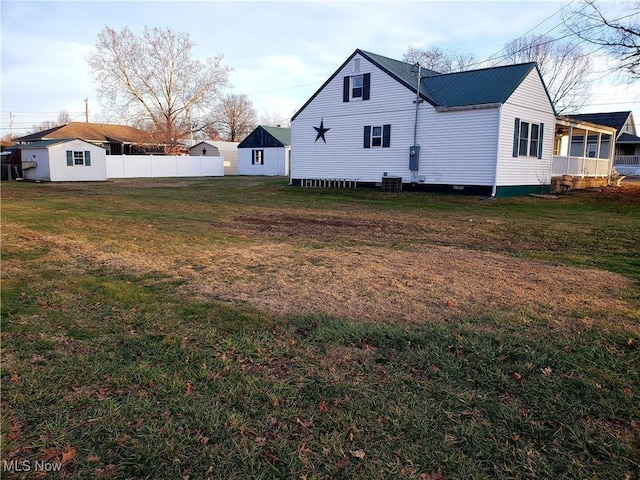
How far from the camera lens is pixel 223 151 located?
49750 millimetres

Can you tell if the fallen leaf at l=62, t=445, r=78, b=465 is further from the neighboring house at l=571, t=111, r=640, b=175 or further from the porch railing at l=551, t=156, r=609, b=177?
the neighboring house at l=571, t=111, r=640, b=175

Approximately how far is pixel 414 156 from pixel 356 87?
501 cm

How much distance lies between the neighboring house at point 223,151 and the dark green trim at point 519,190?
33.8 metres

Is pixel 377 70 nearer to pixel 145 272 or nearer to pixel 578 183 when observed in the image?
pixel 578 183

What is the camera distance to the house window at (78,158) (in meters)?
30.7

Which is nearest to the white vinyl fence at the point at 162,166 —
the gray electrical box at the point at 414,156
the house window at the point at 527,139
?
the gray electrical box at the point at 414,156

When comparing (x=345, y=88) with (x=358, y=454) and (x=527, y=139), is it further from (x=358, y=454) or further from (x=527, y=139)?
(x=358, y=454)

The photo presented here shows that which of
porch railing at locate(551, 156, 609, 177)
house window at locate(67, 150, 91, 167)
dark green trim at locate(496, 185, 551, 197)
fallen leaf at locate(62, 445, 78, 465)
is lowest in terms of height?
fallen leaf at locate(62, 445, 78, 465)

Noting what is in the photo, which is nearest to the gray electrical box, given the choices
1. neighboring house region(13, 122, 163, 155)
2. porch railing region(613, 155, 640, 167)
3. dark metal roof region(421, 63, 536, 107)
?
dark metal roof region(421, 63, 536, 107)

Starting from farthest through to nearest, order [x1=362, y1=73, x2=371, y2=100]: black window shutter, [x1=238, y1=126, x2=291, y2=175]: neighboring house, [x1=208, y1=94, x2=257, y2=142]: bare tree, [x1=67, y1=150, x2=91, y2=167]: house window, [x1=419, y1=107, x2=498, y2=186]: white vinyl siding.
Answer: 1. [x1=208, y1=94, x2=257, y2=142]: bare tree
2. [x1=238, y1=126, x2=291, y2=175]: neighboring house
3. [x1=67, y1=150, x2=91, y2=167]: house window
4. [x1=362, y1=73, x2=371, y2=100]: black window shutter
5. [x1=419, y1=107, x2=498, y2=186]: white vinyl siding

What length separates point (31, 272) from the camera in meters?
6.15

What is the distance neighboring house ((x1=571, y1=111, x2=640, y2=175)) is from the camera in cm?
3834

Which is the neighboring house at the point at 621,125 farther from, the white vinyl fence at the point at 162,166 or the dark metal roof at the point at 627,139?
the white vinyl fence at the point at 162,166

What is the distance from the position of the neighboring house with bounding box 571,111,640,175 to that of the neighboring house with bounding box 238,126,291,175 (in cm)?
2515
